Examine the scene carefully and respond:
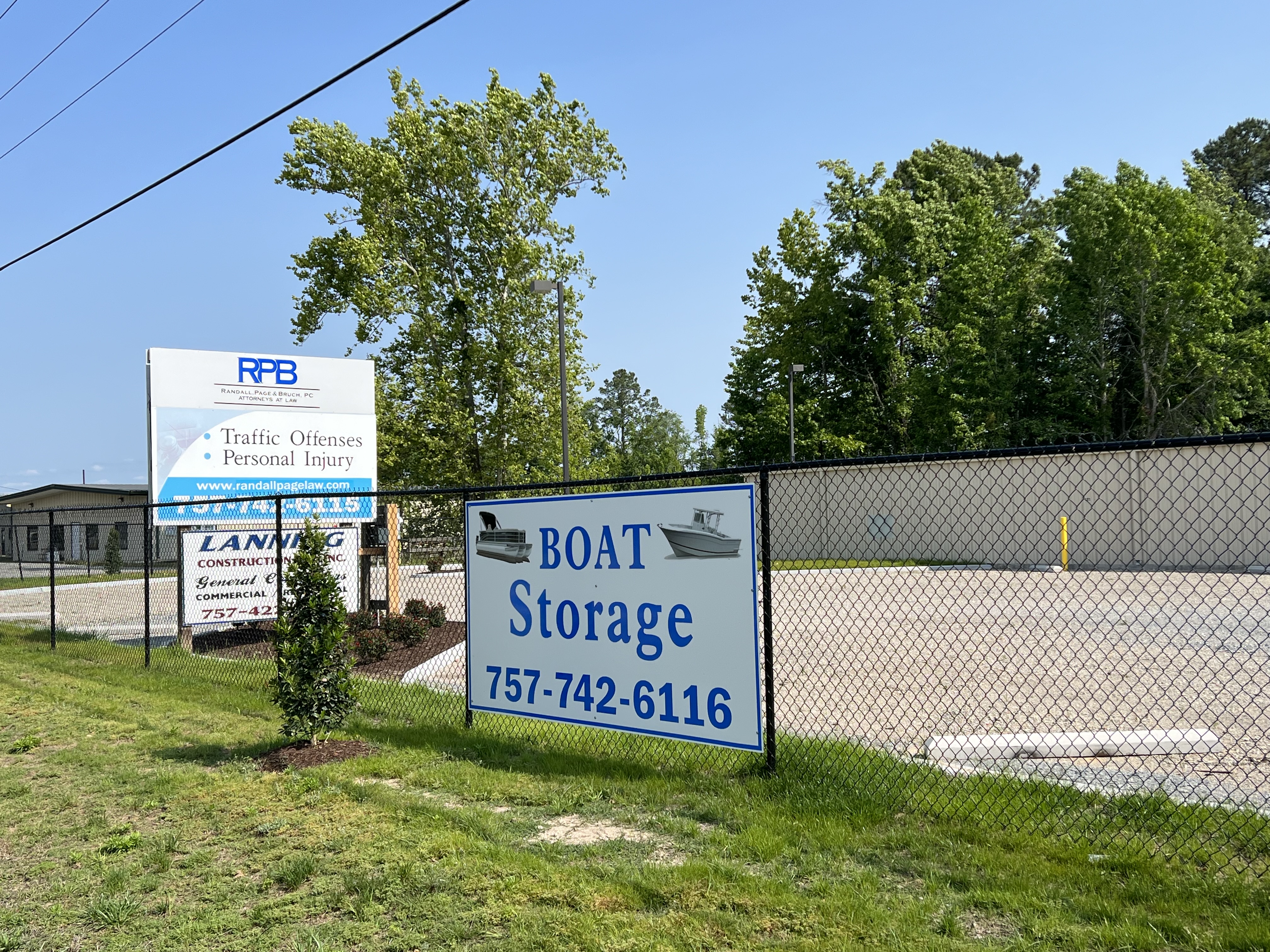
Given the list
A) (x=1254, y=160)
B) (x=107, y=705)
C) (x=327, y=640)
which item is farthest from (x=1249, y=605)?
(x=1254, y=160)

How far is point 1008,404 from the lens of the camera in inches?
1512

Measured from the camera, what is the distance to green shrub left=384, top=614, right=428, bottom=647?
12266 mm

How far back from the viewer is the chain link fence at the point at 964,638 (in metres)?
5.29

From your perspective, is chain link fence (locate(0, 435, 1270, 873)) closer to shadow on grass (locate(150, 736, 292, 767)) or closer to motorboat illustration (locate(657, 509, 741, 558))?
motorboat illustration (locate(657, 509, 741, 558))

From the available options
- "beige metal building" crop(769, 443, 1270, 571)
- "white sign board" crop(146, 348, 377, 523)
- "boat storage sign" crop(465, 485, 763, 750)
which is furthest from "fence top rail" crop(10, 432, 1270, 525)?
"beige metal building" crop(769, 443, 1270, 571)

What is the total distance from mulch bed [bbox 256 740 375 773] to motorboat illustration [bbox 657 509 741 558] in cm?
307

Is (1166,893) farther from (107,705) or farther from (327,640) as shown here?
(107,705)

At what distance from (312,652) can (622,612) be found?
264cm

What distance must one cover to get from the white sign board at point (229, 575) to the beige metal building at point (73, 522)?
1290 inches

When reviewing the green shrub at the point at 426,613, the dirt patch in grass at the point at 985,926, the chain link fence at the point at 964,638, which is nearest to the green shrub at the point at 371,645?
the chain link fence at the point at 964,638

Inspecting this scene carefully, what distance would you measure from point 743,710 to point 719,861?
1.15 meters

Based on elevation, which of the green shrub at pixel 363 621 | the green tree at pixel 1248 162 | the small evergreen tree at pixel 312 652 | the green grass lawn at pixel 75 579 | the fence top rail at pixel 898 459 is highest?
the green tree at pixel 1248 162

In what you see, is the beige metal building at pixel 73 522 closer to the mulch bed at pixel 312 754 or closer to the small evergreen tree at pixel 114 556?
the small evergreen tree at pixel 114 556

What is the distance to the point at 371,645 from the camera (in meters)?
11.6
